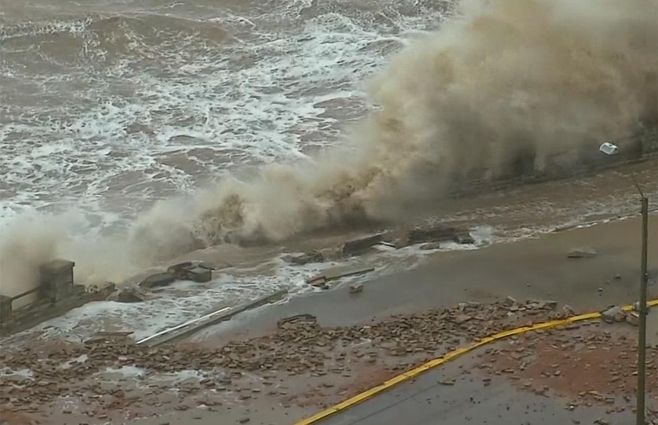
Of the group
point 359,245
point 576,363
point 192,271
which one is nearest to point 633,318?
point 576,363

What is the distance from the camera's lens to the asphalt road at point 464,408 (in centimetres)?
1353

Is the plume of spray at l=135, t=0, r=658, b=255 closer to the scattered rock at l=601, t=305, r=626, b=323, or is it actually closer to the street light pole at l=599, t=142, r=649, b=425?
the scattered rock at l=601, t=305, r=626, b=323

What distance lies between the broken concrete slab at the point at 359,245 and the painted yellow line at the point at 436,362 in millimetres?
4356

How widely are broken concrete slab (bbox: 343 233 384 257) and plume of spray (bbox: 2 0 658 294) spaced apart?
179 centimetres

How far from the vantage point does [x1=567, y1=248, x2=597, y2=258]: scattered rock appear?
62.3ft

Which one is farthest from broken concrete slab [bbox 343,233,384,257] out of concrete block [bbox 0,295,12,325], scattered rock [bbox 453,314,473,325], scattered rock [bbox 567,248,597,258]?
concrete block [bbox 0,295,12,325]

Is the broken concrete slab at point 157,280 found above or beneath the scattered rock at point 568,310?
above

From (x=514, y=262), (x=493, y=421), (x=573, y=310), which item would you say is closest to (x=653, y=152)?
(x=514, y=262)

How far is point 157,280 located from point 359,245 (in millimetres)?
3586

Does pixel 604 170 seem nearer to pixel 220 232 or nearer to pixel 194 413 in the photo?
pixel 220 232

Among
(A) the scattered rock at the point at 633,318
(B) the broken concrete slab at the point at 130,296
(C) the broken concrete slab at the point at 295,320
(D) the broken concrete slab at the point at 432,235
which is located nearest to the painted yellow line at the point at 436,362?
(A) the scattered rock at the point at 633,318

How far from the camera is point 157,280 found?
18328 mm

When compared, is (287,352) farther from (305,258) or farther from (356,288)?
(305,258)

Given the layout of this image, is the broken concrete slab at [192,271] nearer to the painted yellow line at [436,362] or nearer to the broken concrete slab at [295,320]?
the broken concrete slab at [295,320]
